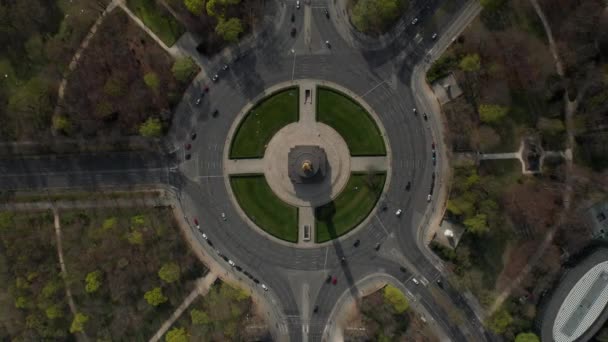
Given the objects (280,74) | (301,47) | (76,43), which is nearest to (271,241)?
(280,74)

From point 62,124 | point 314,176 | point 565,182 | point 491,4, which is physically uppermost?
point 62,124

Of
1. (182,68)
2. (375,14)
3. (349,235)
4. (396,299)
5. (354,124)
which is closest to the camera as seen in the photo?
(375,14)

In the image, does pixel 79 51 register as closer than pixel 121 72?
No

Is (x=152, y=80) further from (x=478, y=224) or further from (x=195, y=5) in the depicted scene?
(x=478, y=224)

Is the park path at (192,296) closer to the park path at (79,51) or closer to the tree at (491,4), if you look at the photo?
the park path at (79,51)

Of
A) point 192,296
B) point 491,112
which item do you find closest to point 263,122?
point 192,296

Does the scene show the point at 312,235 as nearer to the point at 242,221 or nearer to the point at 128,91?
the point at 242,221

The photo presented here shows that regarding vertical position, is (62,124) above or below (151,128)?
above

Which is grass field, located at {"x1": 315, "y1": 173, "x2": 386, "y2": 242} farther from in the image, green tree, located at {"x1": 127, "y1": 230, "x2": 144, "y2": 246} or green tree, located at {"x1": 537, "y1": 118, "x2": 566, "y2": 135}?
green tree, located at {"x1": 127, "y1": 230, "x2": 144, "y2": 246}
